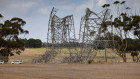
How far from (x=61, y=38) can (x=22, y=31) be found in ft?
50.6

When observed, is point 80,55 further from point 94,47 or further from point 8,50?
point 8,50

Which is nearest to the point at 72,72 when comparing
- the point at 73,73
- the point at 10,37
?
the point at 73,73

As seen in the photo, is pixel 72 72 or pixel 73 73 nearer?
pixel 73 73

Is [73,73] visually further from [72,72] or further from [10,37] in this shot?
[10,37]

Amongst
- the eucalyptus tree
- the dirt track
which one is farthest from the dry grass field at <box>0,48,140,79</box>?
the eucalyptus tree

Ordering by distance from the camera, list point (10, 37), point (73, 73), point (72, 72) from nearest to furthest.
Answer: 1. point (73, 73)
2. point (72, 72)
3. point (10, 37)

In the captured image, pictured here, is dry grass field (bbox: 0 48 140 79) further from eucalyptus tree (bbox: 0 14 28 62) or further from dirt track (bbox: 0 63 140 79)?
eucalyptus tree (bbox: 0 14 28 62)

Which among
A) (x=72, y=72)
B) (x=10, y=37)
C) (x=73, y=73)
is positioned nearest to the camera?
(x=73, y=73)

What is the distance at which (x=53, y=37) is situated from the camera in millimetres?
48344

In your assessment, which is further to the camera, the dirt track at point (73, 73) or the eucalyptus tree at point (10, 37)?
the eucalyptus tree at point (10, 37)

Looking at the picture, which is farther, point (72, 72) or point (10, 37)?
point (10, 37)

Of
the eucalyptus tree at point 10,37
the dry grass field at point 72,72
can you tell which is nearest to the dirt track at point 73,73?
the dry grass field at point 72,72

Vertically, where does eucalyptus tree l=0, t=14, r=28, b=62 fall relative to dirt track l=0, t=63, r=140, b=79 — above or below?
above

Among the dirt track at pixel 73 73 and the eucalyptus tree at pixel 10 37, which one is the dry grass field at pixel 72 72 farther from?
the eucalyptus tree at pixel 10 37
